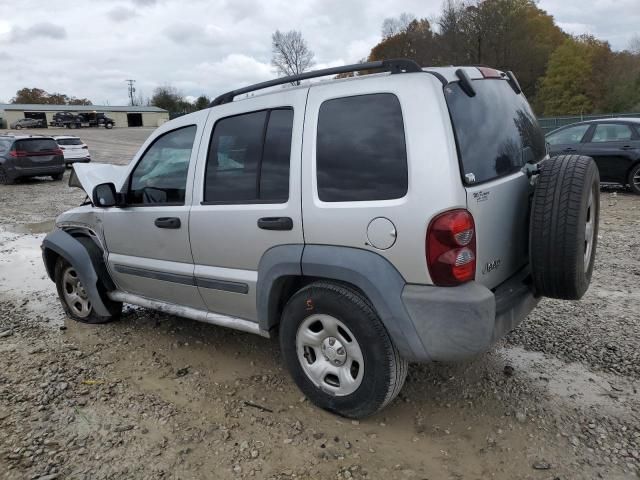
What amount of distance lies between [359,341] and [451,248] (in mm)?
724

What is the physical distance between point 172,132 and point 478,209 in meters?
2.34

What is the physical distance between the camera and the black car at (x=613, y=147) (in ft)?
31.1

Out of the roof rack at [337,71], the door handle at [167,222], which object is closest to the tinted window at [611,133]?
the roof rack at [337,71]

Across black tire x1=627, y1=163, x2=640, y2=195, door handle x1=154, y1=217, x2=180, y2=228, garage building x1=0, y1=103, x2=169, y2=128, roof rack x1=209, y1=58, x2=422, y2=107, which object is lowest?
black tire x1=627, y1=163, x2=640, y2=195

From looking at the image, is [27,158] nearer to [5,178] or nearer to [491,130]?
[5,178]

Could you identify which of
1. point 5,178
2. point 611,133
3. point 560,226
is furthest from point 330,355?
point 5,178

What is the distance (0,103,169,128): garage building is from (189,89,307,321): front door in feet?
236

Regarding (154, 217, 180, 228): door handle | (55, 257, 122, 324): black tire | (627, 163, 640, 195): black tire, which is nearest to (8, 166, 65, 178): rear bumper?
(55, 257, 122, 324): black tire

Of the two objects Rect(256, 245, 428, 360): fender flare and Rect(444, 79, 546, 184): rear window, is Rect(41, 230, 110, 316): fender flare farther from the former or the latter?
Rect(444, 79, 546, 184): rear window

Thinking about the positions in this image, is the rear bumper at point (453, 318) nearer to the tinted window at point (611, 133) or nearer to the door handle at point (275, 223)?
the door handle at point (275, 223)

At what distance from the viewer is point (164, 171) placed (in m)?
3.76

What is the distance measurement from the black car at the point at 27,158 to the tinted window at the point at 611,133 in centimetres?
1581

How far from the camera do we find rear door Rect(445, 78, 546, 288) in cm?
254

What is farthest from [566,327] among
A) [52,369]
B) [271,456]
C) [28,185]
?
[28,185]
